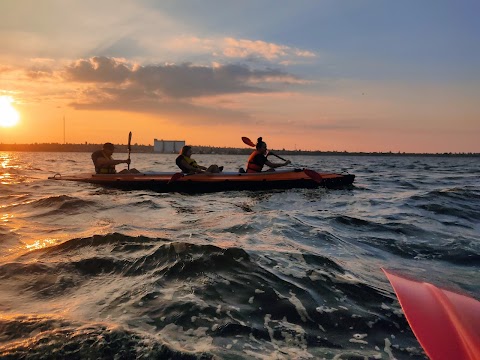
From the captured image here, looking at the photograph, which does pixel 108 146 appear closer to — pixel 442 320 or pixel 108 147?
pixel 108 147

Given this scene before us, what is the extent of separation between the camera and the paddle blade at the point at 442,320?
2.49m

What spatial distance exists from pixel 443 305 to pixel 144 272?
3157 millimetres

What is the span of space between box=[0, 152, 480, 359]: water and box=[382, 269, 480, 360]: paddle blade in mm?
316

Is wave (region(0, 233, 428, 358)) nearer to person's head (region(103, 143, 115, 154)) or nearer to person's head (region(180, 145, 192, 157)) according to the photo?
person's head (region(180, 145, 192, 157))

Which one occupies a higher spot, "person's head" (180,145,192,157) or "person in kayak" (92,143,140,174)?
"person's head" (180,145,192,157)

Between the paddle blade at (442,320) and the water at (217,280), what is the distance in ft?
1.04

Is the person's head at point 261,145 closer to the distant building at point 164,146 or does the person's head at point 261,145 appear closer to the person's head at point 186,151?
the person's head at point 186,151

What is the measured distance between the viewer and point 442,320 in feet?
9.39

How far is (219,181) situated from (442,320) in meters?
10.3

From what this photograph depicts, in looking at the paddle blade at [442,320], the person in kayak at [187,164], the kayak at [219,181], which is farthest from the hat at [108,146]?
the paddle blade at [442,320]

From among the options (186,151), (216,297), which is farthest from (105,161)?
(216,297)

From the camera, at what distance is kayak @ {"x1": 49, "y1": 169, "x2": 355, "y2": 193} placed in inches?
507

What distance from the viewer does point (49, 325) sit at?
322 centimetres

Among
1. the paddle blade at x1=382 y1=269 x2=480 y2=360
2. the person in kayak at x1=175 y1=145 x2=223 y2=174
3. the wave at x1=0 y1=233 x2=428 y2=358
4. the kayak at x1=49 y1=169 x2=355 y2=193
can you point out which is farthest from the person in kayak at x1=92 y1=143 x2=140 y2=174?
the paddle blade at x1=382 y1=269 x2=480 y2=360
